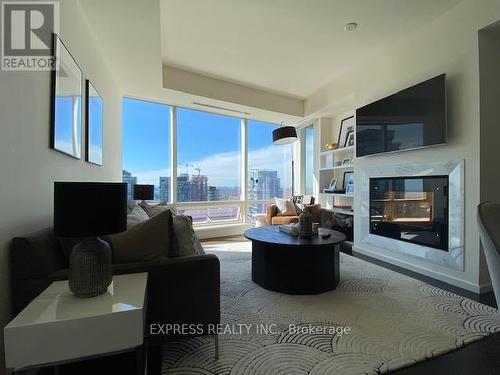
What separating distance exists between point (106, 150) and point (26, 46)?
79.8 inches

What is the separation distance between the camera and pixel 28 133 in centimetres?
152

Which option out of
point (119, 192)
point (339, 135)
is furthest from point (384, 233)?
point (119, 192)

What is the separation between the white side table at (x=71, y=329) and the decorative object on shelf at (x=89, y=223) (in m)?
0.08

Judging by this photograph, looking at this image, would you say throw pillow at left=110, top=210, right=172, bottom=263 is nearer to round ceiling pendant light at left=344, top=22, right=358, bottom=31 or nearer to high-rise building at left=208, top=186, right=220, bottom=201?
round ceiling pendant light at left=344, top=22, right=358, bottom=31

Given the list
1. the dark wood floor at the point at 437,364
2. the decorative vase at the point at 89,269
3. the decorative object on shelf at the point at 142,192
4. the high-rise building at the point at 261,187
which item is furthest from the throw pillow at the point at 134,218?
the high-rise building at the point at 261,187

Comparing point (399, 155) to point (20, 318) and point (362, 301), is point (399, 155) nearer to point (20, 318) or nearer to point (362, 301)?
point (362, 301)

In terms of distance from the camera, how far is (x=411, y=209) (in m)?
3.40

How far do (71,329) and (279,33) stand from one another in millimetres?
3559

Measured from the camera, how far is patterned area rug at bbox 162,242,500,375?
5.24 feet

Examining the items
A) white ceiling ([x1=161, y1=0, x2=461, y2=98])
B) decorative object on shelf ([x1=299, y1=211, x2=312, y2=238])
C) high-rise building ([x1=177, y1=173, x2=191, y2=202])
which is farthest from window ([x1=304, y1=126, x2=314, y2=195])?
decorative object on shelf ([x1=299, y1=211, x2=312, y2=238])

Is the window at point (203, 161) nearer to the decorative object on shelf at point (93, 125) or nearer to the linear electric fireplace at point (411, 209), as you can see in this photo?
the decorative object on shelf at point (93, 125)

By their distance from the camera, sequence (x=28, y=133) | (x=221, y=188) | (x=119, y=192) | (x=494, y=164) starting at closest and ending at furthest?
(x=119, y=192)
(x=28, y=133)
(x=494, y=164)
(x=221, y=188)

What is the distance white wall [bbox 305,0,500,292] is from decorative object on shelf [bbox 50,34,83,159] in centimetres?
364

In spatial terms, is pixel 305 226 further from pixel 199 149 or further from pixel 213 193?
pixel 199 149
